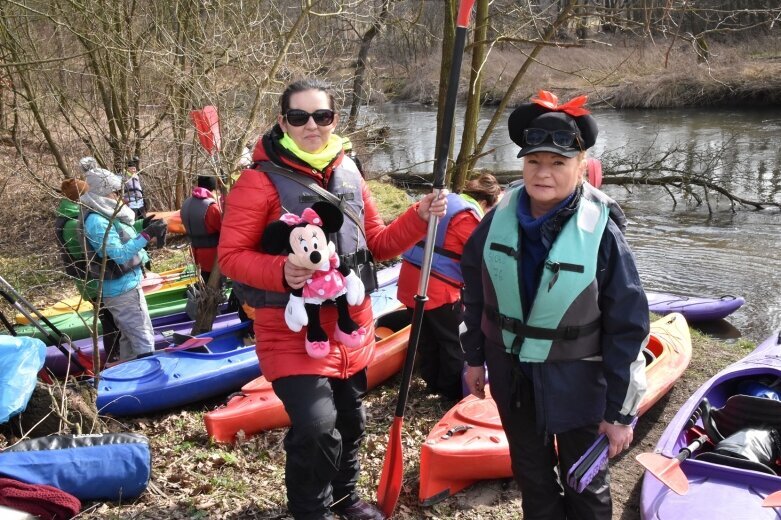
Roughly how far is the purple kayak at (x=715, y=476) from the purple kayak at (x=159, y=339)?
3.36 meters

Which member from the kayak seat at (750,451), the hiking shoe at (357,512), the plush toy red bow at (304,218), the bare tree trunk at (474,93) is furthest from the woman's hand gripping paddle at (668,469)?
the bare tree trunk at (474,93)

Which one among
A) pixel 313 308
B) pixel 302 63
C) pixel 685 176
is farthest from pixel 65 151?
pixel 685 176

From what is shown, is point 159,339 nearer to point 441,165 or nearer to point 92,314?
point 92,314

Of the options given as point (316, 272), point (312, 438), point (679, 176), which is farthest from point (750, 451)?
point (679, 176)

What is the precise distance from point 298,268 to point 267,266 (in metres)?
0.11

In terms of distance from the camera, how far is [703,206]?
36.8 ft

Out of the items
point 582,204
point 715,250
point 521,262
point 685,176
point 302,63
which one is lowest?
point 715,250

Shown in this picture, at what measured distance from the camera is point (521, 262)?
6.79 feet

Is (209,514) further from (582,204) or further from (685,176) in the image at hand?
(685,176)

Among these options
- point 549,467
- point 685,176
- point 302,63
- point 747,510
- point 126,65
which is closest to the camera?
point 549,467

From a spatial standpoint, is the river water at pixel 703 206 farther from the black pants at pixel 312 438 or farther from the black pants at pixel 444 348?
the black pants at pixel 312 438

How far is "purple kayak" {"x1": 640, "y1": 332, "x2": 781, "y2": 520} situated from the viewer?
2678 mm

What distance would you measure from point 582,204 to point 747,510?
1.57 metres

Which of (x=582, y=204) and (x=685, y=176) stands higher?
(x=582, y=204)
